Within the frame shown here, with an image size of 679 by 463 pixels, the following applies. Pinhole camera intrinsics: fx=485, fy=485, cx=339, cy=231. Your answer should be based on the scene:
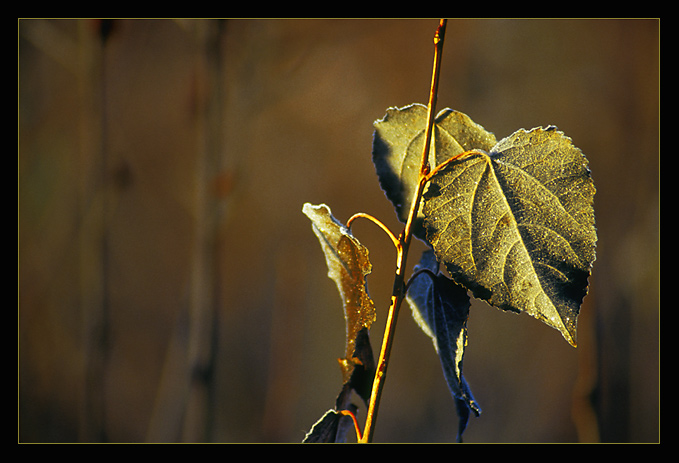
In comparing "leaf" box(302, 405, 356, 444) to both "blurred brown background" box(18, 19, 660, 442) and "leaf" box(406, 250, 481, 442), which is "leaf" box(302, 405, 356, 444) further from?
"blurred brown background" box(18, 19, 660, 442)

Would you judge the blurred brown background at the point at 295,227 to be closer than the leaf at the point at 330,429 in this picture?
No

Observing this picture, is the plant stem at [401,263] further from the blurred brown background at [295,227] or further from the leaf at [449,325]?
the blurred brown background at [295,227]

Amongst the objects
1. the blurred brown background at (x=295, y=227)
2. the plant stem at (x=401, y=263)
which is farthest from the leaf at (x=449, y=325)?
the blurred brown background at (x=295, y=227)

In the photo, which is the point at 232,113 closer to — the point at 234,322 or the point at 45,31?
the point at 45,31

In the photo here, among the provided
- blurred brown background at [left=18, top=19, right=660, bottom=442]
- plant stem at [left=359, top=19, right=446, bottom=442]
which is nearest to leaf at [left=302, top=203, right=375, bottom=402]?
plant stem at [left=359, top=19, right=446, bottom=442]

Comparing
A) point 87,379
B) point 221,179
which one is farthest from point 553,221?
point 87,379

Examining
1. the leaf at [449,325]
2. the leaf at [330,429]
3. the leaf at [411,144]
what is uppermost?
the leaf at [411,144]
